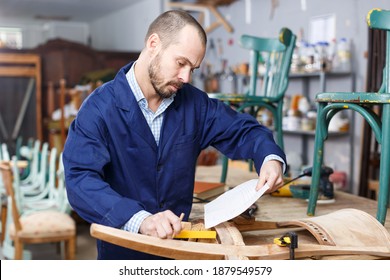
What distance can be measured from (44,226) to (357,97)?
2.36 meters

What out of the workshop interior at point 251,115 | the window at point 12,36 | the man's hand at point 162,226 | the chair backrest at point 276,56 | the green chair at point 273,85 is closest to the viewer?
the man's hand at point 162,226

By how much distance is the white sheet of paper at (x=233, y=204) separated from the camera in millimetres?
1234

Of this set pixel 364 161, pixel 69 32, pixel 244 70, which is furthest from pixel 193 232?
pixel 69 32

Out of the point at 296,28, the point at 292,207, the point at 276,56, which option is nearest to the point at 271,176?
the point at 292,207

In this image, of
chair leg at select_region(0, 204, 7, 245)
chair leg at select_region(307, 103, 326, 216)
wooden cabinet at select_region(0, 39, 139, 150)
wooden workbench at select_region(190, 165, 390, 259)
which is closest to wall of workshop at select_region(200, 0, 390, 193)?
wooden workbench at select_region(190, 165, 390, 259)

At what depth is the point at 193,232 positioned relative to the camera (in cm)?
125

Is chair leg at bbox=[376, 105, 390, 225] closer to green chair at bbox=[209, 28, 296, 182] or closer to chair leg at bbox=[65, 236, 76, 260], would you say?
green chair at bbox=[209, 28, 296, 182]

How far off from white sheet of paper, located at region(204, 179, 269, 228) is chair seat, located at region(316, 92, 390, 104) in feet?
1.49

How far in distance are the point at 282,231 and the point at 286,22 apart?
12.4 feet

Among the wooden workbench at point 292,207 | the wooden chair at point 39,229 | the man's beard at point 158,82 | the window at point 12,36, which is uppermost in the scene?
the window at point 12,36

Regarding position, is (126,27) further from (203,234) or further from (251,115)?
(203,234)

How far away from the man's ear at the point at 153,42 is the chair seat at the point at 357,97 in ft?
1.91

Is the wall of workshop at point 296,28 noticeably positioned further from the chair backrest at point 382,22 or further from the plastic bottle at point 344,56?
the chair backrest at point 382,22

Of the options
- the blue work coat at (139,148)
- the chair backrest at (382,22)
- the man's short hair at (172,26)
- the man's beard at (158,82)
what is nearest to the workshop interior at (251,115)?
the chair backrest at (382,22)
